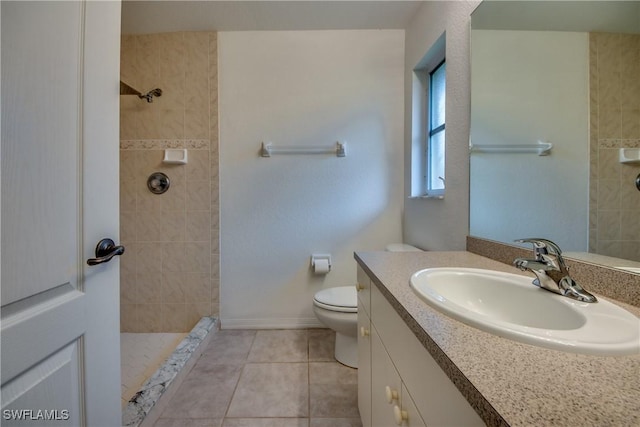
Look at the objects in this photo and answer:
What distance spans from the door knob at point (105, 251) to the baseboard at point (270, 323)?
4.76ft

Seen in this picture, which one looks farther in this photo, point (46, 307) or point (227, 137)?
point (227, 137)

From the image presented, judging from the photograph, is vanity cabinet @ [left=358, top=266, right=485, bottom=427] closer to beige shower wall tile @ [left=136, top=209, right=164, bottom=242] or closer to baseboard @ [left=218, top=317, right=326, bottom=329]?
baseboard @ [left=218, top=317, right=326, bottom=329]

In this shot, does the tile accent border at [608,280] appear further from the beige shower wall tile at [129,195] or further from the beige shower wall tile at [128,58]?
the beige shower wall tile at [128,58]

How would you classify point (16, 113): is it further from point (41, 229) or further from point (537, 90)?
point (537, 90)

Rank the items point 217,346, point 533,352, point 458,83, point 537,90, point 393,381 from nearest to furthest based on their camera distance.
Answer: point 533,352 → point 393,381 → point 537,90 → point 458,83 → point 217,346

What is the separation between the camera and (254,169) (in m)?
1.90

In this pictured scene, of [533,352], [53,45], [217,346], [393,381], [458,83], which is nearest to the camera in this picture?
[533,352]

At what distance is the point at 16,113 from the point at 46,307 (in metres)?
0.37

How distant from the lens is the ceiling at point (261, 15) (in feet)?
5.31

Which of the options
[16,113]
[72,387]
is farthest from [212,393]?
[16,113]

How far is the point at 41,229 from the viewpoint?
1.61ft

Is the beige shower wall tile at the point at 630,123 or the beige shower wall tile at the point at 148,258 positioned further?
the beige shower wall tile at the point at 148,258

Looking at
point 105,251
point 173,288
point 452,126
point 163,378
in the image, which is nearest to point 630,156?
point 452,126

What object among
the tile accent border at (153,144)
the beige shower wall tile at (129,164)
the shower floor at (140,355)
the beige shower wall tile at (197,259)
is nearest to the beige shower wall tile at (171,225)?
the beige shower wall tile at (197,259)
